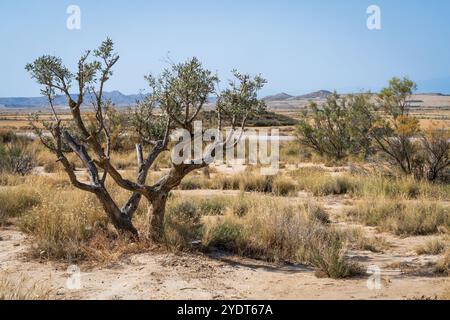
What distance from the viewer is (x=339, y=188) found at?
1606cm

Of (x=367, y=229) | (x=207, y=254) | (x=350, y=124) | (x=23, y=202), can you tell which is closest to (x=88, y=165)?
(x=207, y=254)

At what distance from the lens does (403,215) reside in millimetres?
11789

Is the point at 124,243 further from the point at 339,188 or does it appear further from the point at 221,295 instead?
the point at 339,188

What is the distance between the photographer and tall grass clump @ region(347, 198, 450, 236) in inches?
440

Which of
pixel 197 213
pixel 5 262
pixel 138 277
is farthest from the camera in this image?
pixel 197 213

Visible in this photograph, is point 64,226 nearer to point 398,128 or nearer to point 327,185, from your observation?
point 327,185

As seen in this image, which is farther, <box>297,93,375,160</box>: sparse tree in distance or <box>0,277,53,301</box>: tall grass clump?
<box>297,93,375,160</box>: sparse tree in distance

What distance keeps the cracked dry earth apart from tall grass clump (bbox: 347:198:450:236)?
2.01 metres

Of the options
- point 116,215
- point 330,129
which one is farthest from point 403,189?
point 330,129

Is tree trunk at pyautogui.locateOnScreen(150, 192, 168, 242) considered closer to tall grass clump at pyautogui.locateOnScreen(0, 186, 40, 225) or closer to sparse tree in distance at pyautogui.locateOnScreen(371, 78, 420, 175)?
tall grass clump at pyautogui.locateOnScreen(0, 186, 40, 225)

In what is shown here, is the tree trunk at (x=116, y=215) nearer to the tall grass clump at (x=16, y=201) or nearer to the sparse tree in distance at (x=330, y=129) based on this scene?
the tall grass clump at (x=16, y=201)

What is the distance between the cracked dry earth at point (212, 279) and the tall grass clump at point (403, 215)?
201cm

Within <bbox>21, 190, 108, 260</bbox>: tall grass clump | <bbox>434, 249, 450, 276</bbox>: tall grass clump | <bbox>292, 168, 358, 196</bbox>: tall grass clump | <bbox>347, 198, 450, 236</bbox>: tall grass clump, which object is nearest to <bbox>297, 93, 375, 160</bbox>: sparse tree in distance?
<bbox>292, 168, 358, 196</bbox>: tall grass clump
